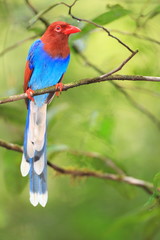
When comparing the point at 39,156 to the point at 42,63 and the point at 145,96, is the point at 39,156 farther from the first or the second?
the point at 145,96

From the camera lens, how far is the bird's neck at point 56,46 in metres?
3.19

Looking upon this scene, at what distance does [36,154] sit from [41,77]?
1.71 feet

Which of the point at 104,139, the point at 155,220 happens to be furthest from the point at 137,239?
the point at 155,220

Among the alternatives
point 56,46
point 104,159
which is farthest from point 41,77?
point 104,159

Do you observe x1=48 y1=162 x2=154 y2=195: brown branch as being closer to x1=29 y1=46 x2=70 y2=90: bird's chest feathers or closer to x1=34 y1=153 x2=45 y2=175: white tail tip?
x1=34 y1=153 x2=45 y2=175: white tail tip

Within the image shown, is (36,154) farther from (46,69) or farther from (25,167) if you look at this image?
(46,69)

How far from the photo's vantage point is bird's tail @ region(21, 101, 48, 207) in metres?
2.97

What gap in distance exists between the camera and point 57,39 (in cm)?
318

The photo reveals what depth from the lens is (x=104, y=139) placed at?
3.37 m

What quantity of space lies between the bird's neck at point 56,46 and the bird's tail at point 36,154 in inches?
15.2

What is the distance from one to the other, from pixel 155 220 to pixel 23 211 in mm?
3430

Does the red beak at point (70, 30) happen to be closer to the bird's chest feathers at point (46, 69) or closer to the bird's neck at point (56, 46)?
the bird's neck at point (56, 46)

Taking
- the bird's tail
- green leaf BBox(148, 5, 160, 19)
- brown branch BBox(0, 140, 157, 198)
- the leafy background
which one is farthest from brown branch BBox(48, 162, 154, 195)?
green leaf BBox(148, 5, 160, 19)

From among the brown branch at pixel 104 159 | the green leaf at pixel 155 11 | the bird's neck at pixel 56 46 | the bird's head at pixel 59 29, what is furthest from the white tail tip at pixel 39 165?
the green leaf at pixel 155 11
